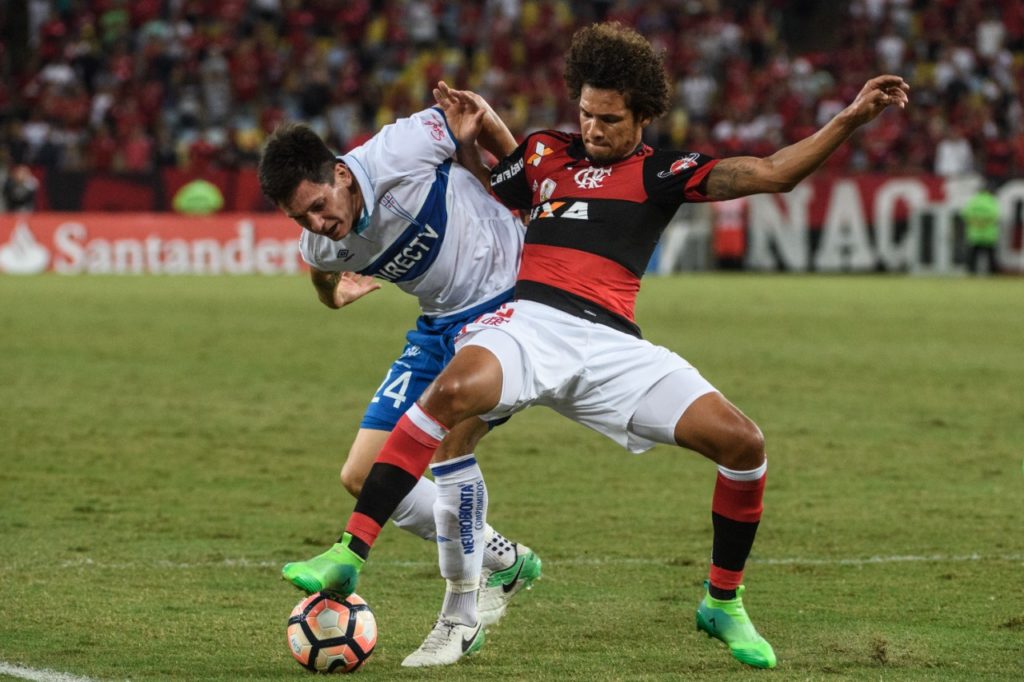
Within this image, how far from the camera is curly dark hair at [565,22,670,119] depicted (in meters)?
5.54

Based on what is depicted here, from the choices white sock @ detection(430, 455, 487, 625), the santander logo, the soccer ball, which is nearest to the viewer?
the soccer ball

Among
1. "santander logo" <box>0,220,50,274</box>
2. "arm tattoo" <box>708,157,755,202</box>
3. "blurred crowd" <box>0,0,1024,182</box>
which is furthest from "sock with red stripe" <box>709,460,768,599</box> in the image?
"blurred crowd" <box>0,0,1024,182</box>

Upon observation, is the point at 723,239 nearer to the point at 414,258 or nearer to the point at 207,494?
the point at 207,494

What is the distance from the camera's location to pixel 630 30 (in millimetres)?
5840

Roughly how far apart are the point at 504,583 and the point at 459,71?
25.7 meters

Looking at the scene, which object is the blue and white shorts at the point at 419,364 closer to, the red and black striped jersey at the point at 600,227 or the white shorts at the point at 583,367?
the red and black striped jersey at the point at 600,227

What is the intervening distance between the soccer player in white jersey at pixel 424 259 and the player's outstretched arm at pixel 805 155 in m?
1.11

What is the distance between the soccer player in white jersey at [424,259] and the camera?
17.6ft

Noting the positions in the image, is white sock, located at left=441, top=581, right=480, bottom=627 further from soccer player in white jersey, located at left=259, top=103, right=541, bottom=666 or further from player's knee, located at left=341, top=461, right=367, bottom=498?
player's knee, located at left=341, top=461, right=367, bottom=498

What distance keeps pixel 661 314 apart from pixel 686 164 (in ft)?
44.5

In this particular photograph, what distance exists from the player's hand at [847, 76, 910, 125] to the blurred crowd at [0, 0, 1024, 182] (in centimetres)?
2319

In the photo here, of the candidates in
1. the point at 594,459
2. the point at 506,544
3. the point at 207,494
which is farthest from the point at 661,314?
the point at 506,544

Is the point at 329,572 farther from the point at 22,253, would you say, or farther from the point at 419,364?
the point at 22,253

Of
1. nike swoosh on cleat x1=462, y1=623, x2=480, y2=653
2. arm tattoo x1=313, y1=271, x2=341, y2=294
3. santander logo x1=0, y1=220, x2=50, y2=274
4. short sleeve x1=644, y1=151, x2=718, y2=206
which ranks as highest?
short sleeve x1=644, y1=151, x2=718, y2=206
